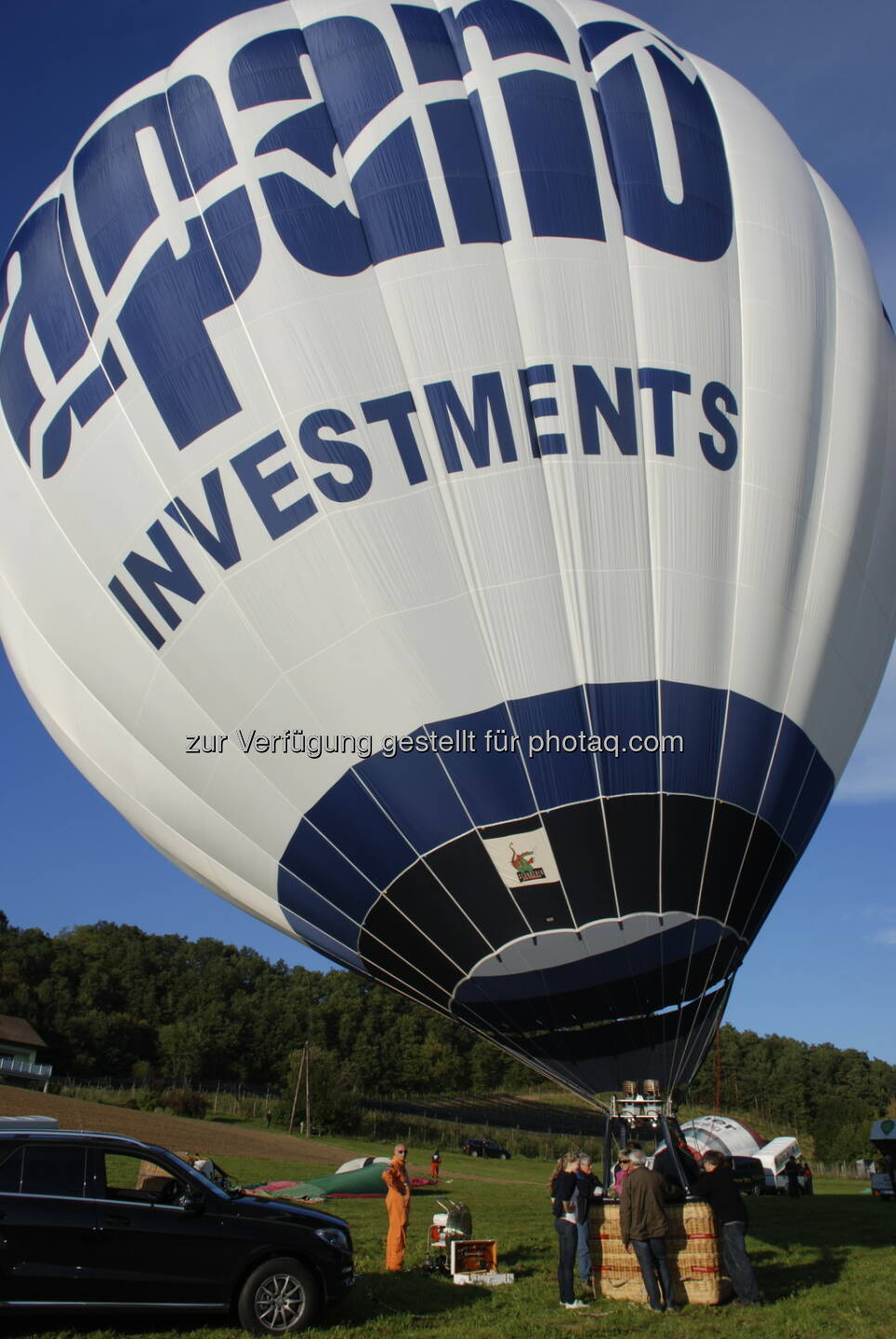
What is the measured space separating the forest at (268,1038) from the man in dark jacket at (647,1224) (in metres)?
50.0

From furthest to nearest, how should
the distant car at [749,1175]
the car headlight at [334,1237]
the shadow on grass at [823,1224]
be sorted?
the distant car at [749,1175], the shadow on grass at [823,1224], the car headlight at [334,1237]

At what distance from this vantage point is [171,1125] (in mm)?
28656

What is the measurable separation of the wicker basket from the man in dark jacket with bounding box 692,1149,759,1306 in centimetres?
8

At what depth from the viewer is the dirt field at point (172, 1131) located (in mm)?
24203

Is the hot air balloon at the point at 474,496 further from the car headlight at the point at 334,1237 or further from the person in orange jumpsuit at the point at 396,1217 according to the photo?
the car headlight at the point at 334,1237

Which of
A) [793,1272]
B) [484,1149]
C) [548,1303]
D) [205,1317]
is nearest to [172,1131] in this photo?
[484,1149]

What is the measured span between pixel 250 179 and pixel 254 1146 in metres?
23.4

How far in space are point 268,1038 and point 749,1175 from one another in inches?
1903

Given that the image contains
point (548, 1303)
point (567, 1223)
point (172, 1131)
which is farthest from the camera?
point (172, 1131)

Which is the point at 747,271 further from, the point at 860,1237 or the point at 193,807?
the point at 860,1237

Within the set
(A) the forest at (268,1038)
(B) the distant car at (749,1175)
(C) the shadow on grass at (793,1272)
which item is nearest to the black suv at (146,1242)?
(C) the shadow on grass at (793,1272)

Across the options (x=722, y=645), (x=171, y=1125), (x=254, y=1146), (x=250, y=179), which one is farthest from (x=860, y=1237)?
(x=171, y=1125)

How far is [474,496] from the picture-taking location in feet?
29.9

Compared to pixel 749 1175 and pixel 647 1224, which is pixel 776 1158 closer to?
pixel 749 1175
